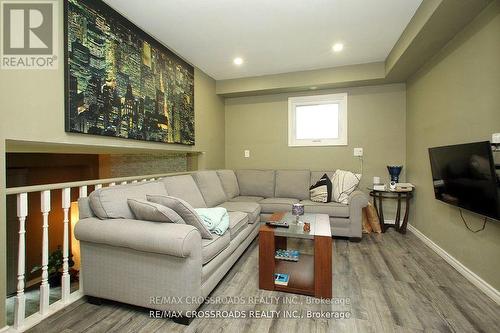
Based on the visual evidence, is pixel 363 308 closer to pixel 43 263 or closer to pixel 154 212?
pixel 154 212

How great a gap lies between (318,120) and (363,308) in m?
3.08

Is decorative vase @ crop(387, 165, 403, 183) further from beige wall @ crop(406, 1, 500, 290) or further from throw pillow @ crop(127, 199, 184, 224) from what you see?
throw pillow @ crop(127, 199, 184, 224)

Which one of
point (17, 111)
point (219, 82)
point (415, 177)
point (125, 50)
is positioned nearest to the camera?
point (17, 111)

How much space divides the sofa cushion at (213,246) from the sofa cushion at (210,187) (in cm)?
108

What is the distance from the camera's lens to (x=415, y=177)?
3336 millimetres

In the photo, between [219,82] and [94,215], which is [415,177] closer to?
[219,82]

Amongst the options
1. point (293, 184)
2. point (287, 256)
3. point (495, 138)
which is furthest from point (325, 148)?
point (287, 256)

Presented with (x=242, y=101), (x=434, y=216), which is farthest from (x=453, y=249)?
(x=242, y=101)

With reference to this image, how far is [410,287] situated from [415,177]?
189 centimetres

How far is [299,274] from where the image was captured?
83.8 inches

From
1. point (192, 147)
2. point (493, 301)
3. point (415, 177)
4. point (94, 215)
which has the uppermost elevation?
point (192, 147)

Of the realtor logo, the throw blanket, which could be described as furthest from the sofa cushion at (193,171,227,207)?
the realtor logo

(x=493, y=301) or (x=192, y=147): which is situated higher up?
(x=192, y=147)

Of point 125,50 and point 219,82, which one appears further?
point 219,82
